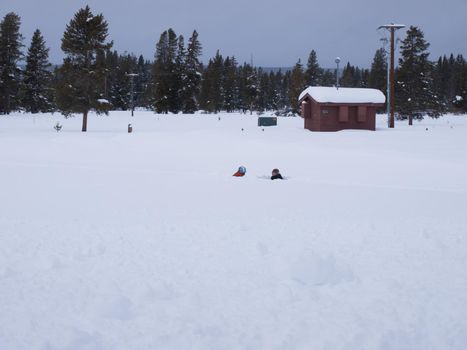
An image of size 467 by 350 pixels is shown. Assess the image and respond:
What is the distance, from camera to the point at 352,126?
3475 centimetres

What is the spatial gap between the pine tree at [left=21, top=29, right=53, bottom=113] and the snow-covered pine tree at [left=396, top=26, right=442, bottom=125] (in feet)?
131

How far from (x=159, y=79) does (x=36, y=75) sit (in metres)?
15.5

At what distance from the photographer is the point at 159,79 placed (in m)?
60.7

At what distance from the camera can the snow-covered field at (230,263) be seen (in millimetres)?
4559

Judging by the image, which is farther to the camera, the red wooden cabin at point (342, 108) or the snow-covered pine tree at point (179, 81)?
Result: the snow-covered pine tree at point (179, 81)

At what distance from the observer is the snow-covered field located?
4559 mm

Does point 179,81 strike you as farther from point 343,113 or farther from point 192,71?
point 343,113

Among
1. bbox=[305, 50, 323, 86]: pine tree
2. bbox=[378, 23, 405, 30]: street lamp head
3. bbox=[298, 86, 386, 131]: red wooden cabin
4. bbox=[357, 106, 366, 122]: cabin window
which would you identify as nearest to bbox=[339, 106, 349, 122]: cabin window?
bbox=[298, 86, 386, 131]: red wooden cabin

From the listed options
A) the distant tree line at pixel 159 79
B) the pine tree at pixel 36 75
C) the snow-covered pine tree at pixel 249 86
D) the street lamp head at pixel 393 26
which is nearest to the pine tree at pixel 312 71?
the distant tree line at pixel 159 79

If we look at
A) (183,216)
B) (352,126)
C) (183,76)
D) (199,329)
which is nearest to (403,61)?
(352,126)

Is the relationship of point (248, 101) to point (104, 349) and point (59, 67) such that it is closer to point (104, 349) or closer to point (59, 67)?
point (59, 67)

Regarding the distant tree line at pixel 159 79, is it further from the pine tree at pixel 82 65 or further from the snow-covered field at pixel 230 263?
the snow-covered field at pixel 230 263

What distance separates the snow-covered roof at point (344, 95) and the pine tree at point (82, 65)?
641 inches

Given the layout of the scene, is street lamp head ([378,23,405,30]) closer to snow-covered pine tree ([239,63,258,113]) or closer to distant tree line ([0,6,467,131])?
distant tree line ([0,6,467,131])
